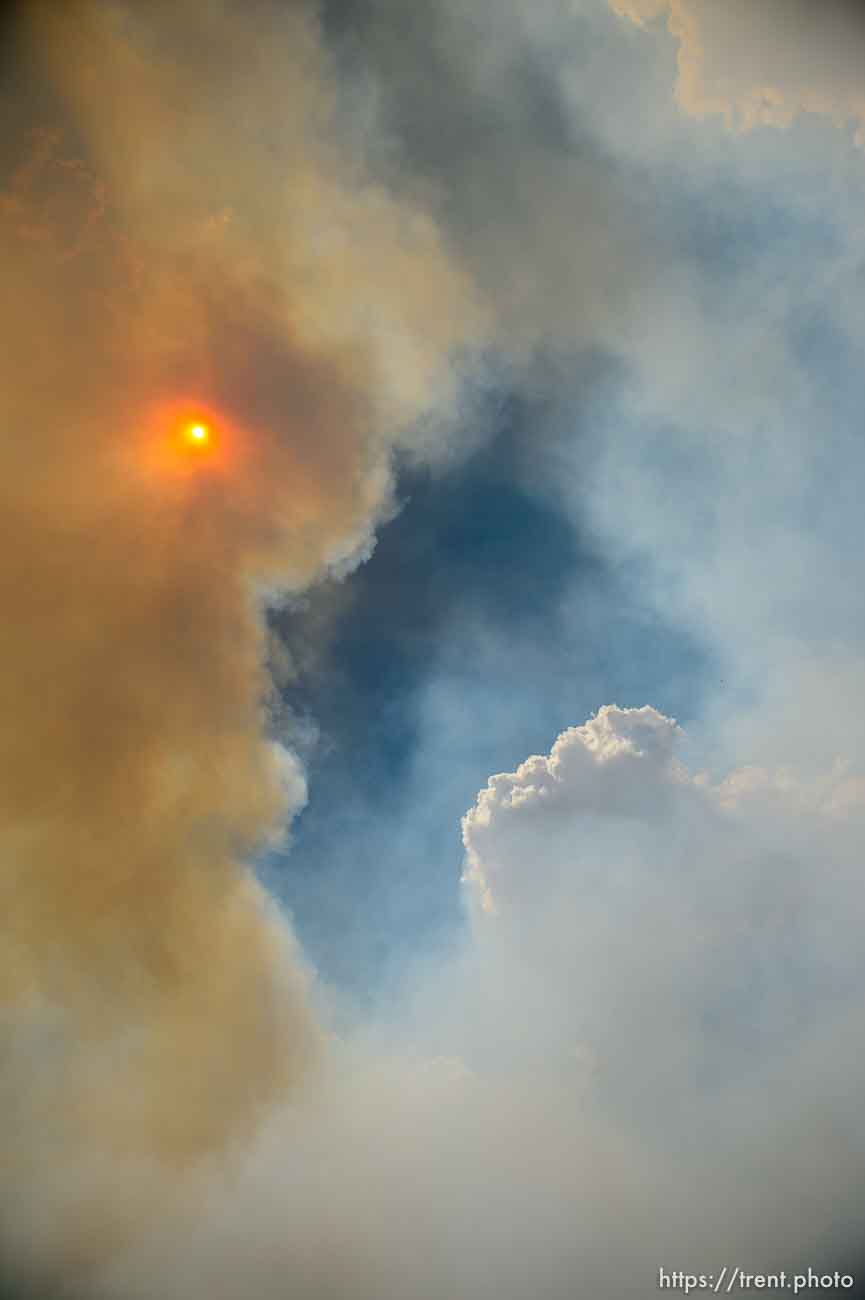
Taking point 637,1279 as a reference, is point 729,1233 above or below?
above

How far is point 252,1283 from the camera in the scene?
82.9 m

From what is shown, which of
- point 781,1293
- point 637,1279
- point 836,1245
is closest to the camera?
point 637,1279

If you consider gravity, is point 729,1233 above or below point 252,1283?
above

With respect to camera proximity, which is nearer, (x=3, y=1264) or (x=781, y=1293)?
(x=3, y=1264)

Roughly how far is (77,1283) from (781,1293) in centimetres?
11111

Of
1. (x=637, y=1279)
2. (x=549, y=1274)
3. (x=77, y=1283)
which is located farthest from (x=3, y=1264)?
(x=637, y=1279)

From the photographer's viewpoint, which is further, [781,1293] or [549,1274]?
[781,1293]

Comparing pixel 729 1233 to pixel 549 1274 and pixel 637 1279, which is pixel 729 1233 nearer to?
pixel 637 1279

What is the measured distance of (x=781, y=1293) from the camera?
95.4 meters

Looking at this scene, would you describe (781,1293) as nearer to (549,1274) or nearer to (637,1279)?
(637,1279)

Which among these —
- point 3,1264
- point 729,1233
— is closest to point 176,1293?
point 3,1264

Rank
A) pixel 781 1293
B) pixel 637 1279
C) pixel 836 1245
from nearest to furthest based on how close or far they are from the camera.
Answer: pixel 637 1279 < pixel 836 1245 < pixel 781 1293

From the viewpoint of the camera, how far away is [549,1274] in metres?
79.7

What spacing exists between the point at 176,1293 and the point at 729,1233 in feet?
256
